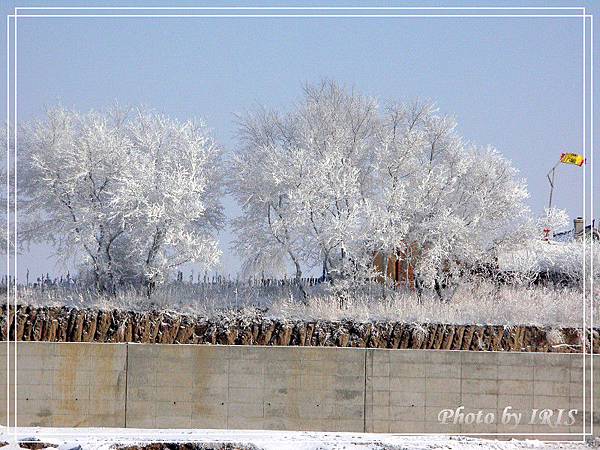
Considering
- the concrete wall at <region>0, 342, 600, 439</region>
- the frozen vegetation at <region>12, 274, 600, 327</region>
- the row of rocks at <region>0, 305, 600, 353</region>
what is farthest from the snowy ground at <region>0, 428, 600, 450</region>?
the frozen vegetation at <region>12, 274, 600, 327</region>

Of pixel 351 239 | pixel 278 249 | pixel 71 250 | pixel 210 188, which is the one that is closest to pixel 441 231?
pixel 351 239

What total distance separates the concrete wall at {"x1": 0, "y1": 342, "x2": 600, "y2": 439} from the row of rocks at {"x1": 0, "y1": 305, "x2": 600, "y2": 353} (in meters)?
1.88

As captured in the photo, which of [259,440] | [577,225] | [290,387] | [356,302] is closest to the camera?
[259,440]

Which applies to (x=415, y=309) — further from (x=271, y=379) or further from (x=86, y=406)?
(x=86, y=406)

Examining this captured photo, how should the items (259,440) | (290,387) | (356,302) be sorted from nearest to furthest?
(259,440), (290,387), (356,302)

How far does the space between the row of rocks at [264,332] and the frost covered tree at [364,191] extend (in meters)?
3.18

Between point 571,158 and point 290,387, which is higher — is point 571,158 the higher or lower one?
the higher one

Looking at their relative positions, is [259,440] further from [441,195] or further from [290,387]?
[441,195]

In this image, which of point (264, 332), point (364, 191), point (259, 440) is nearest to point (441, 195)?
point (364, 191)

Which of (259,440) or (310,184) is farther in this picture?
(310,184)

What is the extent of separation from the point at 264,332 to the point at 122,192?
19.7 feet

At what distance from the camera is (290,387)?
70.9ft

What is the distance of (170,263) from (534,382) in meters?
10.7

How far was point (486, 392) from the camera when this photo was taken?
21359 millimetres
